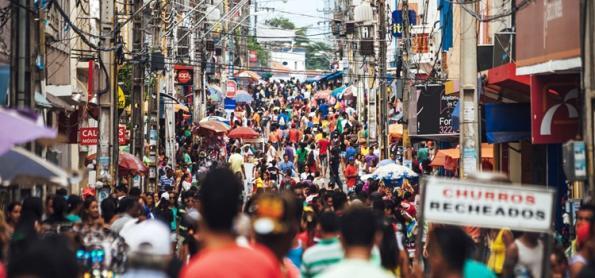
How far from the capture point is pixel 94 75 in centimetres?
3938

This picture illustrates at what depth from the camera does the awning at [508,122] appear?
2883 centimetres

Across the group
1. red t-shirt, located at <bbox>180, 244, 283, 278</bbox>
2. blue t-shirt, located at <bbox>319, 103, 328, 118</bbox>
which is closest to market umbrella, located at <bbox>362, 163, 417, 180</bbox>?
red t-shirt, located at <bbox>180, 244, 283, 278</bbox>

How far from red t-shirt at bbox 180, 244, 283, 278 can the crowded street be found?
0.01 m

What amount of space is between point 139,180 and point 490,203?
29.2 metres

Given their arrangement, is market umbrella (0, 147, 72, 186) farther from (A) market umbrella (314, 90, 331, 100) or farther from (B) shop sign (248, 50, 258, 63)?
(B) shop sign (248, 50, 258, 63)

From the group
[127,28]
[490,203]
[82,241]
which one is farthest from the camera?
[127,28]

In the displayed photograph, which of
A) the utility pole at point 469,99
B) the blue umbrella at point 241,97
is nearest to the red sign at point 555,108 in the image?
the utility pole at point 469,99

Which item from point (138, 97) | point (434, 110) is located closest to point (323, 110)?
point (434, 110)

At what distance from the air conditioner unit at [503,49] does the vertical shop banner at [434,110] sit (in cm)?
879

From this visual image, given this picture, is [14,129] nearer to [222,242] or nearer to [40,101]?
[222,242]

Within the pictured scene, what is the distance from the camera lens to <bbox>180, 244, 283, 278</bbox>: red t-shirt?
7488mm

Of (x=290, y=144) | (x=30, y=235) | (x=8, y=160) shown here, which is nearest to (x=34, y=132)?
(x=30, y=235)

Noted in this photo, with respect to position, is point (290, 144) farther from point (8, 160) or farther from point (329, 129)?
point (8, 160)

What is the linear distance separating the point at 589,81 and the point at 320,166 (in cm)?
3355
